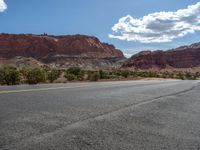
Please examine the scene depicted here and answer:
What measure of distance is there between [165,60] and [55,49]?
58.5 metres

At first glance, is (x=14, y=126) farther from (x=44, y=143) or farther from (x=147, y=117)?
(x=147, y=117)

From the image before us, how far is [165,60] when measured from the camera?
145125 mm

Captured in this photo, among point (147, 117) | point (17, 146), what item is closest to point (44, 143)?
point (17, 146)

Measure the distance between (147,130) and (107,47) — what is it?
7029 inches

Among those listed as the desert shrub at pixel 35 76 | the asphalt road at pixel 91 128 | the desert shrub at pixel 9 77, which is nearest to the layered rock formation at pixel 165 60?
the desert shrub at pixel 35 76

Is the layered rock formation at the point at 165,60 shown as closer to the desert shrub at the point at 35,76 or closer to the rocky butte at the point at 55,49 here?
the rocky butte at the point at 55,49

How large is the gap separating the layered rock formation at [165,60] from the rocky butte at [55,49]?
12.1 m

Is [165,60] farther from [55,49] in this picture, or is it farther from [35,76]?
[35,76]

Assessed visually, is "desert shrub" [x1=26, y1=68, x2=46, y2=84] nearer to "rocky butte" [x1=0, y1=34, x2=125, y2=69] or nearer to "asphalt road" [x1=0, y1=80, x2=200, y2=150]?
"asphalt road" [x1=0, y1=80, x2=200, y2=150]

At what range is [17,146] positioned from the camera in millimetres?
3990

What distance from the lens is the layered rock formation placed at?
138 meters

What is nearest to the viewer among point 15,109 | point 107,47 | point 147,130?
point 147,130

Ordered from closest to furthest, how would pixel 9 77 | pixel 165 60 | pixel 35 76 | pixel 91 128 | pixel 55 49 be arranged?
pixel 91 128
pixel 9 77
pixel 35 76
pixel 165 60
pixel 55 49

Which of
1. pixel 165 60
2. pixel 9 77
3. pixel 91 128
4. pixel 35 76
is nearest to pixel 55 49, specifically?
pixel 165 60
